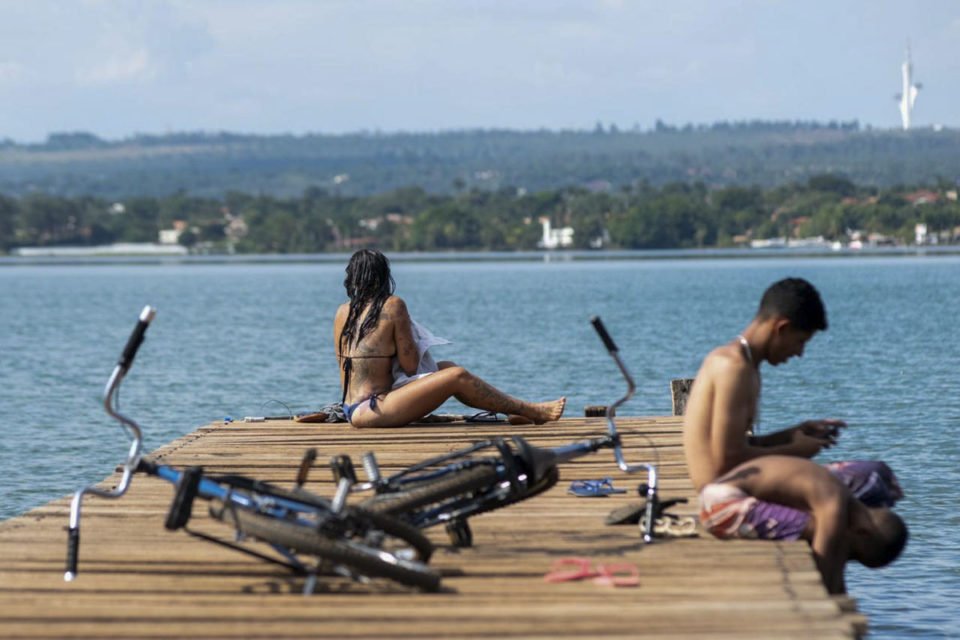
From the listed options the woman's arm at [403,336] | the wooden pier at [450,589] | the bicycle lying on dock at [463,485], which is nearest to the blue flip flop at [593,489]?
the wooden pier at [450,589]

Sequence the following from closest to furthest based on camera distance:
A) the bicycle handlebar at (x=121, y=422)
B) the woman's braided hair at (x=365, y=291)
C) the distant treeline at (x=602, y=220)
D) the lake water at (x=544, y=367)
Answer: the bicycle handlebar at (x=121, y=422), the woman's braided hair at (x=365, y=291), the lake water at (x=544, y=367), the distant treeline at (x=602, y=220)

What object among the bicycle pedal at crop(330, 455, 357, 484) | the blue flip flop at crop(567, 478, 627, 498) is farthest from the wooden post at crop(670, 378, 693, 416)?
the bicycle pedal at crop(330, 455, 357, 484)

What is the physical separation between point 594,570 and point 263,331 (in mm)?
40536

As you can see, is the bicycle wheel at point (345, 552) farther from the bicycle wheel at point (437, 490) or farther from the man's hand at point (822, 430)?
the man's hand at point (822, 430)

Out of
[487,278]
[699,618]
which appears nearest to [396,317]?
[699,618]

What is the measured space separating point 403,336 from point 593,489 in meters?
2.68

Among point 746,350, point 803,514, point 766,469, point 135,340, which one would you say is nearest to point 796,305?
point 746,350

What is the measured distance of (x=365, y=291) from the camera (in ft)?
35.1

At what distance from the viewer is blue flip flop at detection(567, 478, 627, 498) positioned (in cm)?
837

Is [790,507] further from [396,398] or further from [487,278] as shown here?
[487,278]

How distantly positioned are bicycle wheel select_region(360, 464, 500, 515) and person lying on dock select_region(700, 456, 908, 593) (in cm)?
94

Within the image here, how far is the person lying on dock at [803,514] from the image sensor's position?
673 centimetres

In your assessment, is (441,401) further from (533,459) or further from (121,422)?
(121,422)

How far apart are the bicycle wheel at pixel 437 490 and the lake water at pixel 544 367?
3703 mm
